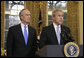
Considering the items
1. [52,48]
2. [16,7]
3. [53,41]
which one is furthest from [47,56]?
[16,7]

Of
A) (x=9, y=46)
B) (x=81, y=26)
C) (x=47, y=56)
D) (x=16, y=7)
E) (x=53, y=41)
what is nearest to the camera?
(x=47, y=56)

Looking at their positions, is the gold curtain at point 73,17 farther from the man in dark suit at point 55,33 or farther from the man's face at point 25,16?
the man in dark suit at point 55,33

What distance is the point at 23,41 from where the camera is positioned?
254cm

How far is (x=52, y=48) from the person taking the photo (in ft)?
5.87

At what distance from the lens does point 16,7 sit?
9.84m

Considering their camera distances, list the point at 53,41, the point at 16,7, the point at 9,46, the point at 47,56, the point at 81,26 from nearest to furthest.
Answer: the point at 47,56 < the point at 53,41 < the point at 9,46 < the point at 81,26 < the point at 16,7

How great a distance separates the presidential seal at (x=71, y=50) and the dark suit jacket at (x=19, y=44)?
73 centimetres

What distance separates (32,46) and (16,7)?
7.41 metres

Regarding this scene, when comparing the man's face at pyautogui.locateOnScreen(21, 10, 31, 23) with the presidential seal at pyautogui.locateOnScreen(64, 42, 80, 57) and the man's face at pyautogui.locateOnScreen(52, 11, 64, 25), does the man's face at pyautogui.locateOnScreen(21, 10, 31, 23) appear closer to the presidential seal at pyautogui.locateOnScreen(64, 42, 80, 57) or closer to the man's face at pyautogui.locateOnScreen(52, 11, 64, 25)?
the man's face at pyautogui.locateOnScreen(52, 11, 64, 25)

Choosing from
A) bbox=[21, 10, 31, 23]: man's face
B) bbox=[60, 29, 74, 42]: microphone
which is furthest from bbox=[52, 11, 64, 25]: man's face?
bbox=[21, 10, 31, 23]: man's face

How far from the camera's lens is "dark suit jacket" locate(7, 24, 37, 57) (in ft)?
8.28

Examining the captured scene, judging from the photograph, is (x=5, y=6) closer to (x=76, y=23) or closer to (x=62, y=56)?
(x=76, y=23)

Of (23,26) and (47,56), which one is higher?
(23,26)

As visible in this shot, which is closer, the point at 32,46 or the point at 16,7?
the point at 32,46
